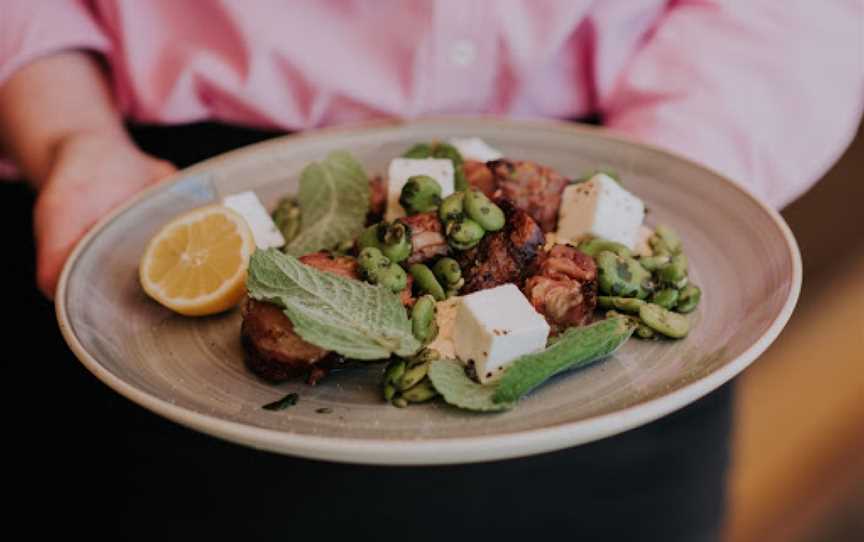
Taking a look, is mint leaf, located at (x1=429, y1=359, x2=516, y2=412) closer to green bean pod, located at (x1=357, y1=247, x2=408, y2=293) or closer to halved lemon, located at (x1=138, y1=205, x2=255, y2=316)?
green bean pod, located at (x1=357, y1=247, x2=408, y2=293)

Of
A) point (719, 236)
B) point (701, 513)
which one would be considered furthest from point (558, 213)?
point (701, 513)

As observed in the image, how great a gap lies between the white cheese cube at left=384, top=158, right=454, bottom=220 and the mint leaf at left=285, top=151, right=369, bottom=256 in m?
A: 0.06

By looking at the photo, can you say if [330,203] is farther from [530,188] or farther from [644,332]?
[644,332]

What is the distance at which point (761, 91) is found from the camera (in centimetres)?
171

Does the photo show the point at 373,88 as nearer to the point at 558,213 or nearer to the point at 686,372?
the point at 558,213

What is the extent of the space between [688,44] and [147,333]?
1.26m

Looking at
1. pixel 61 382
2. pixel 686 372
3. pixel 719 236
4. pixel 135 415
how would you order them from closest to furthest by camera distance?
pixel 686 372
pixel 719 236
pixel 135 415
pixel 61 382

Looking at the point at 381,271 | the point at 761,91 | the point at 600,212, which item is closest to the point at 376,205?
the point at 381,271

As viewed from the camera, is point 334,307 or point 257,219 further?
point 257,219

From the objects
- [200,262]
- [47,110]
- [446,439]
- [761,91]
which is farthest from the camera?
[47,110]

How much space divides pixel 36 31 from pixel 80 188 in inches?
20.8

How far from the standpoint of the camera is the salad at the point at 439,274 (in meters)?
1.07

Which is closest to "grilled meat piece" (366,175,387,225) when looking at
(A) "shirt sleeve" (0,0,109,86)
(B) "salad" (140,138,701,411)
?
(B) "salad" (140,138,701,411)

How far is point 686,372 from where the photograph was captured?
42.1 inches
